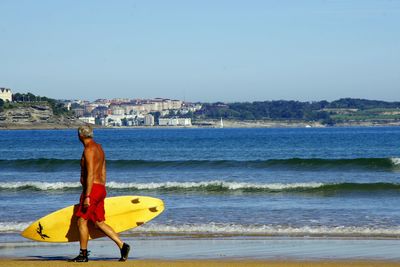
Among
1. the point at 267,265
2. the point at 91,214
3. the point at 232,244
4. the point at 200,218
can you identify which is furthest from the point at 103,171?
the point at 200,218

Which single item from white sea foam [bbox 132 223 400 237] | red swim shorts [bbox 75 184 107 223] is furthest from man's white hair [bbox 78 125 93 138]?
white sea foam [bbox 132 223 400 237]

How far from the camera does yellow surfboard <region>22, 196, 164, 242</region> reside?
11375 mm

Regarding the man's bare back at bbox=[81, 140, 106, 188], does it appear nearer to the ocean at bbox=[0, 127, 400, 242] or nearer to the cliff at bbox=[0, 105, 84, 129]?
the ocean at bbox=[0, 127, 400, 242]

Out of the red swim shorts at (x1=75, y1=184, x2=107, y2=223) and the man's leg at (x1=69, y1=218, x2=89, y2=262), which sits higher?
the red swim shorts at (x1=75, y1=184, x2=107, y2=223)

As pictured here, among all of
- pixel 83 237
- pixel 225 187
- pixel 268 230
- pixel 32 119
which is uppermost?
pixel 83 237

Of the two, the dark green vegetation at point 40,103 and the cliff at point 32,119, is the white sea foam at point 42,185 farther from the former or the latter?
the dark green vegetation at point 40,103

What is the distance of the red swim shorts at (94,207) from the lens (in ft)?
33.5

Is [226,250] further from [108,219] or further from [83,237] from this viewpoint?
[83,237]

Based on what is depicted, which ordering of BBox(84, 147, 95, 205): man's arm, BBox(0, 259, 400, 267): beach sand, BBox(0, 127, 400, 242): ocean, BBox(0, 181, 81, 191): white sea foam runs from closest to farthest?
BBox(84, 147, 95, 205): man's arm
BBox(0, 259, 400, 267): beach sand
BBox(0, 127, 400, 242): ocean
BBox(0, 181, 81, 191): white sea foam

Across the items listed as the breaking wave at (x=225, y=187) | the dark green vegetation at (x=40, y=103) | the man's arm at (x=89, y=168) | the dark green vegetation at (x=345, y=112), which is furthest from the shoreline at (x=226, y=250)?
the dark green vegetation at (x=40, y=103)

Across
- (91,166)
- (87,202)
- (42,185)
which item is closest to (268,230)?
(87,202)

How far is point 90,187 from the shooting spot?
399 inches

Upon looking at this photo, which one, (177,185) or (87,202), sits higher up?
(87,202)

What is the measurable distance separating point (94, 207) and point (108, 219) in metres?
1.52
